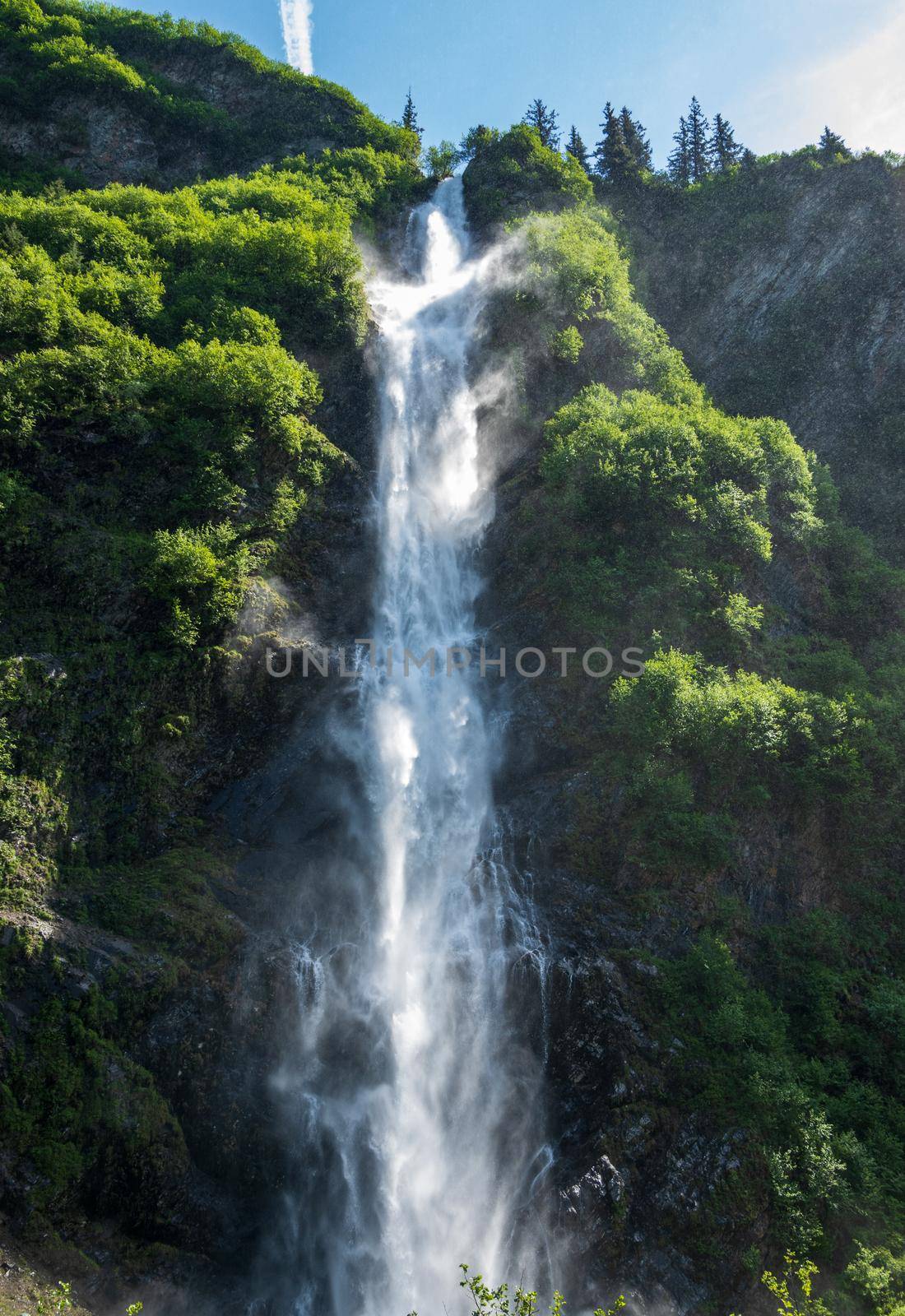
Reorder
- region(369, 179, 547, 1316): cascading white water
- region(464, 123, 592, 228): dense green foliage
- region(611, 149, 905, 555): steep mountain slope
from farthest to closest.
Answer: region(464, 123, 592, 228): dense green foliage → region(611, 149, 905, 555): steep mountain slope → region(369, 179, 547, 1316): cascading white water

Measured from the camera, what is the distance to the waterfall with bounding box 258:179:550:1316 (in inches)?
586

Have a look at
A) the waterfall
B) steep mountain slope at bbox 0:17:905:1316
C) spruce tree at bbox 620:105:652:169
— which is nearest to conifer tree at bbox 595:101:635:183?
spruce tree at bbox 620:105:652:169

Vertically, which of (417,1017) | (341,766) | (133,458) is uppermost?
(133,458)

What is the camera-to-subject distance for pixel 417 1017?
57.6ft

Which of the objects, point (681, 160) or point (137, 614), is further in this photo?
point (681, 160)

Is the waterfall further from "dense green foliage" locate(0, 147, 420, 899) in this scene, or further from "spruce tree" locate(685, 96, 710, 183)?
"spruce tree" locate(685, 96, 710, 183)

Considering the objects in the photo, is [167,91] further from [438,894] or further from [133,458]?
[438,894]

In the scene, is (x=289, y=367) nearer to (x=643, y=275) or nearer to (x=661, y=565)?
(x=661, y=565)

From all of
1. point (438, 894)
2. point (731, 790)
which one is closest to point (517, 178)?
point (731, 790)

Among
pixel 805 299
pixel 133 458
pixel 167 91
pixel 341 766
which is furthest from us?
pixel 167 91

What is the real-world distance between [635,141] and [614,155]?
12.1 ft

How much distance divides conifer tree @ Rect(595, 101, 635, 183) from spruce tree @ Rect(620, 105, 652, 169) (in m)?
0.49

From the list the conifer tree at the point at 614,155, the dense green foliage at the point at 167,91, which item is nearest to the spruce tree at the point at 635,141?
the conifer tree at the point at 614,155

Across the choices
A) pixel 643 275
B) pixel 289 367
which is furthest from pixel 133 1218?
pixel 643 275
